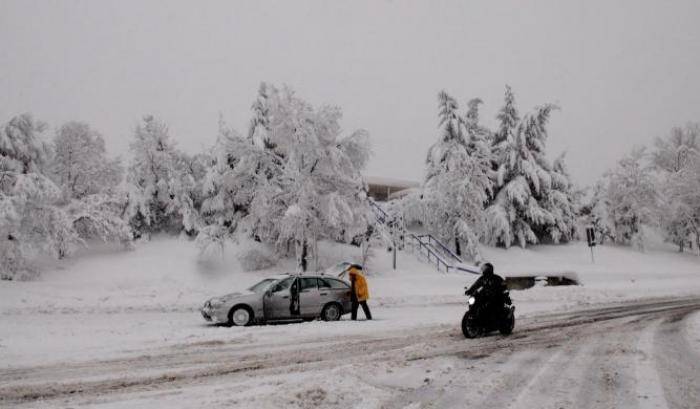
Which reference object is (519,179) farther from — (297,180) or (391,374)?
(391,374)

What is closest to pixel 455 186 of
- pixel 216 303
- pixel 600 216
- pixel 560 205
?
pixel 560 205

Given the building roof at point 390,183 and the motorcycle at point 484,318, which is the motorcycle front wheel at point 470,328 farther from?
the building roof at point 390,183

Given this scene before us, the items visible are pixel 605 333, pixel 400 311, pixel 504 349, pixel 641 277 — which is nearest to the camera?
pixel 504 349

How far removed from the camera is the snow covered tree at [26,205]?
23719mm

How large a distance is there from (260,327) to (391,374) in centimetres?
724

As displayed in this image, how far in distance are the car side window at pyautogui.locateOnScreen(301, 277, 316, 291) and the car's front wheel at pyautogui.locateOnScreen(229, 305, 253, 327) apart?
1.76 metres

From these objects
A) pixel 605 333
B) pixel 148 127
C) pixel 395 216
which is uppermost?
pixel 148 127

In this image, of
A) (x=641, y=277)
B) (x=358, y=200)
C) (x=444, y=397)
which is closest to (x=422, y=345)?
(x=444, y=397)

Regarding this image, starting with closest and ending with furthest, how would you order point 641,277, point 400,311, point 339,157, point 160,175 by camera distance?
point 400,311
point 339,157
point 160,175
point 641,277

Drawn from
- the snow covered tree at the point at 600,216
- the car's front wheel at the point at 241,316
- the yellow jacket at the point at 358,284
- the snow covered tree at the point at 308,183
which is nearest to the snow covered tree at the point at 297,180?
the snow covered tree at the point at 308,183

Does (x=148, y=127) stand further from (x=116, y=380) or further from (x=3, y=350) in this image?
(x=116, y=380)

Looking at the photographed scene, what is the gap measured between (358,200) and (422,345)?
16.7 metres

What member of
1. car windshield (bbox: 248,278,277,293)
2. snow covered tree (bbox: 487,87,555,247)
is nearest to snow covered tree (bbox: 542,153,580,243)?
snow covered tree (bbox: 487,87,555,247)

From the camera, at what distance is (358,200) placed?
27.2 meters
